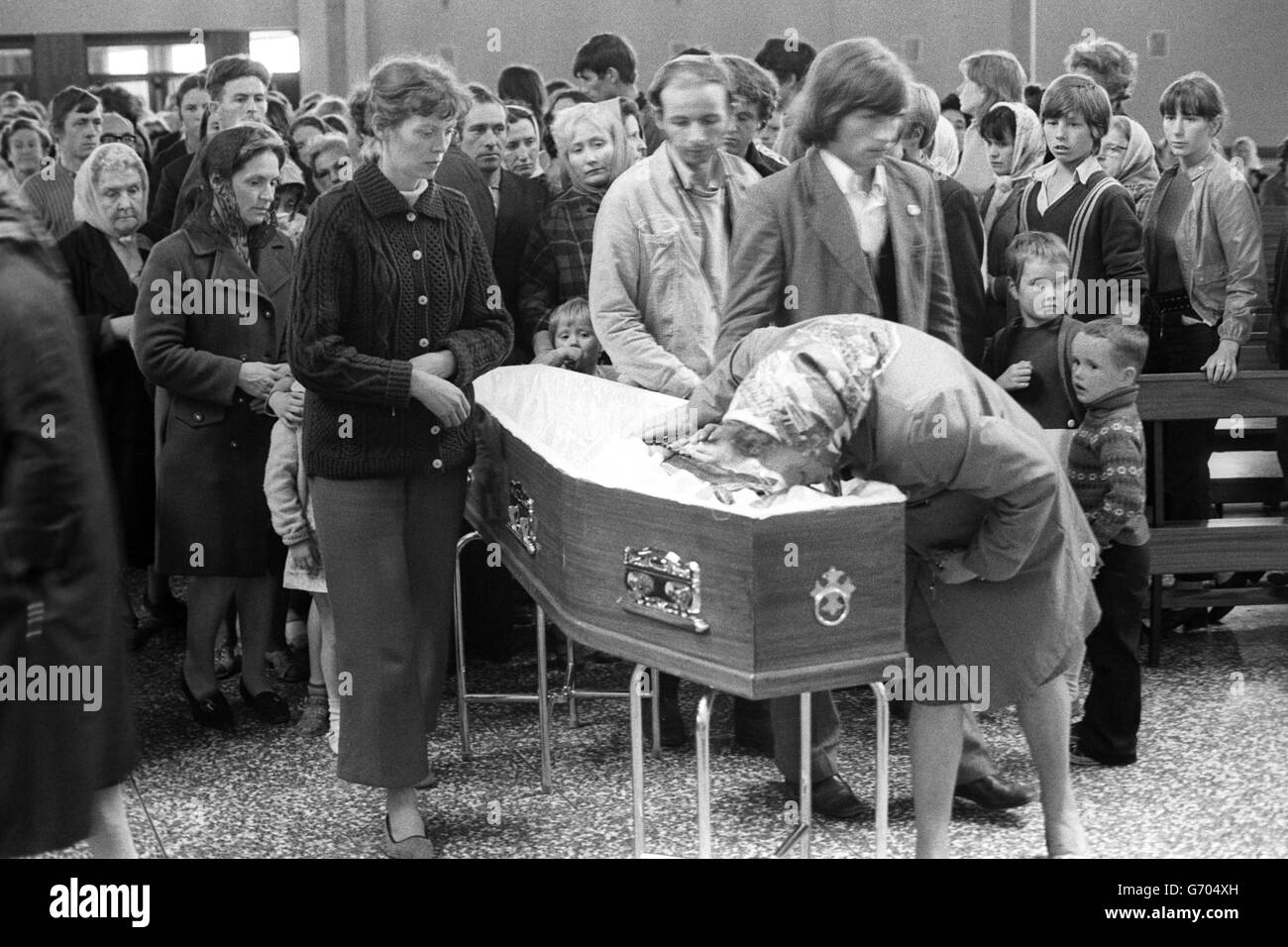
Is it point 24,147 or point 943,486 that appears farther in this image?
point 24,147

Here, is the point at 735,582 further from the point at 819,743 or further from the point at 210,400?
the point at 210,400

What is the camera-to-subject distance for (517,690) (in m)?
5.22

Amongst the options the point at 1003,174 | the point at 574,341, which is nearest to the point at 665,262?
the point at 574,341

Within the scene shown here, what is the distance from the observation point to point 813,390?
2775 millimetres

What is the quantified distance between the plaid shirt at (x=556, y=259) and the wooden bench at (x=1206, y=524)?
1.77 m

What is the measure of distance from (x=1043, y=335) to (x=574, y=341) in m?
1.34

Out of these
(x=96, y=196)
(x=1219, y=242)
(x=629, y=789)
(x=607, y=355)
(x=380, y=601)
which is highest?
(x=96, y=196)

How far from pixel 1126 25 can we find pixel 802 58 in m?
6.03

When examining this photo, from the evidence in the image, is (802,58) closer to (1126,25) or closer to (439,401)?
(439,401)

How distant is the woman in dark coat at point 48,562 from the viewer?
2.36 meters

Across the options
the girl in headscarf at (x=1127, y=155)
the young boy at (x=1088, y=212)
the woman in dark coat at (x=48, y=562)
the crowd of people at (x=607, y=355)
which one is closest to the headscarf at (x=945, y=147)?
the crowd of people at (x=607, y=355)

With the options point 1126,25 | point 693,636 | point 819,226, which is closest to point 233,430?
point 819,226

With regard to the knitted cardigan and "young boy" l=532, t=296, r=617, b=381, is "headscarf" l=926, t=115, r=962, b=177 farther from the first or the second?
the knitted cardigan

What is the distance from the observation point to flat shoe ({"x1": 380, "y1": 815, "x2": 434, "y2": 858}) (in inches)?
148
